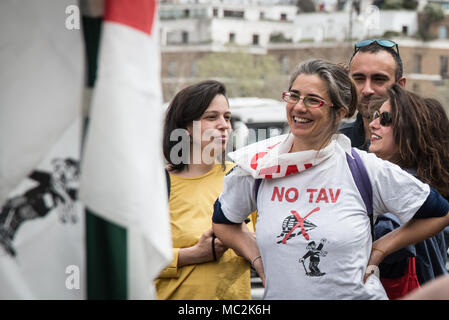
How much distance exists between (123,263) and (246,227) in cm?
142

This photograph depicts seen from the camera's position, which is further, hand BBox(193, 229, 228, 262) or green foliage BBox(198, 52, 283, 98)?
green foliage BBox(198, 52, 283, 98)

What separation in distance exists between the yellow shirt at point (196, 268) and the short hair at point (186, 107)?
226 mm

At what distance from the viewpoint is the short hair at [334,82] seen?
10.8 feet

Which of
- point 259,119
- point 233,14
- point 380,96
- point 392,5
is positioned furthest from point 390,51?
point 233,14

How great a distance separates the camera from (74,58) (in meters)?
2.32

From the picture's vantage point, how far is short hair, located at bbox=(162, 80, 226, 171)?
406 centimetres

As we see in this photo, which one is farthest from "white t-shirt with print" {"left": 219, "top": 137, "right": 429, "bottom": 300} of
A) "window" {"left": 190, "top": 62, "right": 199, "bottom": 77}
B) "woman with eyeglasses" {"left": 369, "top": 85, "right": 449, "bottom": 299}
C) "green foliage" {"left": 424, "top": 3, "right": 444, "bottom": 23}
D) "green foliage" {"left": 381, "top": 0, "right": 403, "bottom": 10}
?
"green foliage" {"left": 424, "top": 3, "right": 444, "bottom": 23}

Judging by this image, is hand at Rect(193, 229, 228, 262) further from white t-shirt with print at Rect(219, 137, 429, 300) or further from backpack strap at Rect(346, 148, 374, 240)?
backpack strap at Rect(346, 148, 374, 240)

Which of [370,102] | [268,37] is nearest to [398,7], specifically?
[268,37]

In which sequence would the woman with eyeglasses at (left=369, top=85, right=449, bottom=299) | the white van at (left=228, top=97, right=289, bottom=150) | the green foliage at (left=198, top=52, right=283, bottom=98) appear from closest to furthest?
1. the woman with eyeglasses at (left=369, top=85, right=449, bottom=299)
2. the white van at (left=228, top=97, right=289, bottom=150)
3. the green foliage at (left=198, top=52, right=283, bottom=98)

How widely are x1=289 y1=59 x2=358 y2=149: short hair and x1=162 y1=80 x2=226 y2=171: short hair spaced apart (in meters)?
0.75

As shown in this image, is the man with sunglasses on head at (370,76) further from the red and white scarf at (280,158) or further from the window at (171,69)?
the window at (171,69)

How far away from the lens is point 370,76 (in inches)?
168
